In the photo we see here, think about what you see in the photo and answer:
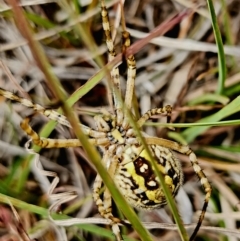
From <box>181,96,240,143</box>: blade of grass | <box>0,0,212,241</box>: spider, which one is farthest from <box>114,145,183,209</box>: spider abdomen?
<box>181,96,240,143</box>: blade of grass

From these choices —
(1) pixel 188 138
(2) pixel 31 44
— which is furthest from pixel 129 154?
(2) pixel 31 44

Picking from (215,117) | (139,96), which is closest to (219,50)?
(215,117)

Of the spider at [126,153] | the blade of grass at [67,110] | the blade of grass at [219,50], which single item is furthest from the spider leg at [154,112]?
the blade of grass at [67,110]

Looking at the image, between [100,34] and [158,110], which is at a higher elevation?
[100,34]

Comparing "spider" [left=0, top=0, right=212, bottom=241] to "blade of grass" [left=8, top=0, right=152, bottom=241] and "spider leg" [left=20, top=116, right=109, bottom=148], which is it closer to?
"spider leg" [left=20, top=116, right=109, bottom=148]

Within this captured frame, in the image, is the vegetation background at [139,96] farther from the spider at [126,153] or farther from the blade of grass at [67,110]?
the blade of grass at [67,110]

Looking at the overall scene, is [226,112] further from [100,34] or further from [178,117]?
[100,34]

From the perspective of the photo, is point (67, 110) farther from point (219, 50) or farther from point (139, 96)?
point (139, 96)

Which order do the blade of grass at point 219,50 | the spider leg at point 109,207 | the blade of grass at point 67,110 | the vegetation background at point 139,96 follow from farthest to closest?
the vegetation background at point 139,96 → the spider leg at point 109,207 → the blade of grass at point 219,50 → the blade of grass at point 67,110
